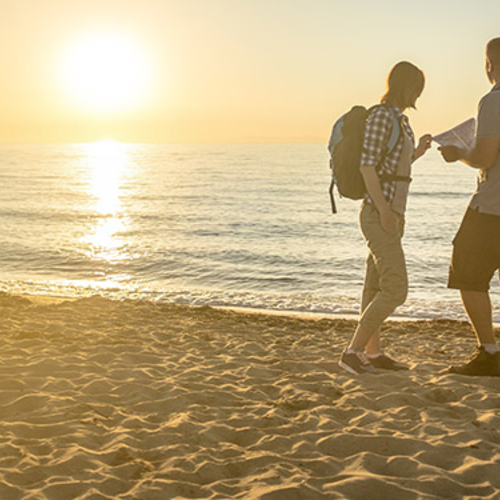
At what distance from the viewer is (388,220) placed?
4926 millimetres

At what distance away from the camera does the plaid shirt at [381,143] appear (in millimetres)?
4852

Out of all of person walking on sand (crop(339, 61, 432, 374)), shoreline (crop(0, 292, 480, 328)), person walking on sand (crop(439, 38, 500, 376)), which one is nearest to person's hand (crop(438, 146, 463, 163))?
person walking on sand (crop(439, 38, 500, 376))

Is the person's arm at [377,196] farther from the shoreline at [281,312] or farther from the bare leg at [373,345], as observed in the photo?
the shoreline at [281,312]

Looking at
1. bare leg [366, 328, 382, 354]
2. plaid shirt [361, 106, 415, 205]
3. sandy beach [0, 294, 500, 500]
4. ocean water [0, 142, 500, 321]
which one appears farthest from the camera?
ocean water [0, 142, 500, 321]

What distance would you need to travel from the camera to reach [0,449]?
403 cm

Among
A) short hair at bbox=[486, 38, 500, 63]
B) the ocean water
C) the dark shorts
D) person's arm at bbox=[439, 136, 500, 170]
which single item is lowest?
the ocean water

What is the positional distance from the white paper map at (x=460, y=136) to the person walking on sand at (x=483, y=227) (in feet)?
0.18

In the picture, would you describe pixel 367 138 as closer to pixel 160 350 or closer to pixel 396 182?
pixel 396 182

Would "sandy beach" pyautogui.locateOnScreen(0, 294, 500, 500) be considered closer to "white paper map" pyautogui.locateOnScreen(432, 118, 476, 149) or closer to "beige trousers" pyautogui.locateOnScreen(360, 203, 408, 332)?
"beige trousers" pyautogui.locateOnScreen(360, 203, 408, 332)

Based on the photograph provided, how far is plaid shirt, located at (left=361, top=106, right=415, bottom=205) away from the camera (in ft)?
15.9

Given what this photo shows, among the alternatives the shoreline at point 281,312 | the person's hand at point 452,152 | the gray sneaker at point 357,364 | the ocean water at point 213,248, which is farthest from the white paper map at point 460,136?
the ocean water at point 213,248

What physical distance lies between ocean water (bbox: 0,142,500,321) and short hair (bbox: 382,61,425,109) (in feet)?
18.8

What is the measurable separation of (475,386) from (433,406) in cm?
55

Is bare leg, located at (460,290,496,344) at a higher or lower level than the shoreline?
higher
